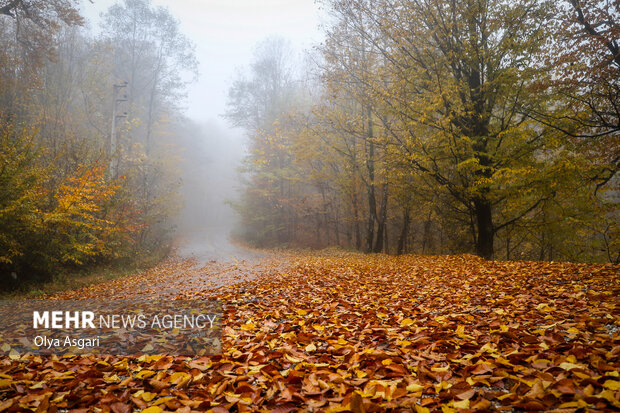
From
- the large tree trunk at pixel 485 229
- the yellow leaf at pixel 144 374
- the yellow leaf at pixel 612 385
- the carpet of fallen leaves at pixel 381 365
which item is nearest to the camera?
the yellow leaf at pixel 612 385

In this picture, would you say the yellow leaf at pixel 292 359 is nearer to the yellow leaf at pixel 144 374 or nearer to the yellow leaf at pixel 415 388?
the yellow leaf at pixel 415 388

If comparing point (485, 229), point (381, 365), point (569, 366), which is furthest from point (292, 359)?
point (485, 229)

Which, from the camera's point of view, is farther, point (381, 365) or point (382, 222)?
point (382, 222)

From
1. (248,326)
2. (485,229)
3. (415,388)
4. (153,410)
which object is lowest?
(248,326)

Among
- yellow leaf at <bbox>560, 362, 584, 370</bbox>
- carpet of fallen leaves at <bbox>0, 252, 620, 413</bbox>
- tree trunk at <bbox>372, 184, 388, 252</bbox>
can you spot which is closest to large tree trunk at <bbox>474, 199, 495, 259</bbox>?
tree trunk at <bbox>372, 184, 388, 252</bbox>

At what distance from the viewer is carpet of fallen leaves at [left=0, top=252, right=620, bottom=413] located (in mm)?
1825

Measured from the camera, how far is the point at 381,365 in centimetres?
234

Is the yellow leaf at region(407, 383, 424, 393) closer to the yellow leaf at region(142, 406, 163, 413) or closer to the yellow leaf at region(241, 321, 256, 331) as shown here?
the yellow leaf at region(142, 406, 163, 413)

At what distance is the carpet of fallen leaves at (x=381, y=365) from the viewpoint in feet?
5.99

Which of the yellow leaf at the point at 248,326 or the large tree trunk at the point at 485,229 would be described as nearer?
the yellow leaf at the point at 248,326

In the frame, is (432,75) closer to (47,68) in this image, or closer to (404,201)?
(404,201)

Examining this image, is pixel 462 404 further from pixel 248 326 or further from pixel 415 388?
pixel 248 326

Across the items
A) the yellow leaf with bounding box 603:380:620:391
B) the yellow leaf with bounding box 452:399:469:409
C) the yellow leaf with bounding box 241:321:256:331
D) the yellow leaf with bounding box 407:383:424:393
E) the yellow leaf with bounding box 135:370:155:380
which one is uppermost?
the yellow leaf with bounding box 603:380:620:391

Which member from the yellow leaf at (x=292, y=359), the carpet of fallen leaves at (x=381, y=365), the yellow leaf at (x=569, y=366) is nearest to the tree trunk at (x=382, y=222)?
the carpet of fallen leaves at (x=381, y=365)
